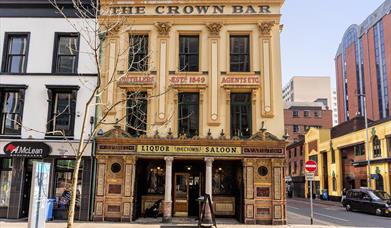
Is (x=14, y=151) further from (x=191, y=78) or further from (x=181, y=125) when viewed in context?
(x=191, y=78)

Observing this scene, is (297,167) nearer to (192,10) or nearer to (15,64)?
(192,10)

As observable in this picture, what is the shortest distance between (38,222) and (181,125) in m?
A: 9.26

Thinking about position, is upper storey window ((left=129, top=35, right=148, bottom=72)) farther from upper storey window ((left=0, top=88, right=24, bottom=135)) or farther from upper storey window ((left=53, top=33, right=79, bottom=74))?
upper storey window ((left=0, top=88, right=24, bottom=135))

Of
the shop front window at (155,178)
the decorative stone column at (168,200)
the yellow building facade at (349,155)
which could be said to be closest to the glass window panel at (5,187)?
the shop front window at (155,178)

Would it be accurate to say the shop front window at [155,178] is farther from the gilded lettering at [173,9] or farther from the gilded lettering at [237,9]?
the gilded lettering at [237,9]

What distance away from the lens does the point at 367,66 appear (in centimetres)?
7394

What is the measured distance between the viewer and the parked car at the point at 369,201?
26078mm

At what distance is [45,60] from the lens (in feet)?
64.8

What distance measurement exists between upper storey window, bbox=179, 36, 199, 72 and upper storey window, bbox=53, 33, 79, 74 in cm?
560

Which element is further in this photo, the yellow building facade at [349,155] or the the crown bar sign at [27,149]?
the yellow building facade at [349,155]

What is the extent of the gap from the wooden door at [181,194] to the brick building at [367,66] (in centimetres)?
4479

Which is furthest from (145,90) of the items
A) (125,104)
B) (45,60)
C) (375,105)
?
(375,105)

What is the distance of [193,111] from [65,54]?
7.57 m

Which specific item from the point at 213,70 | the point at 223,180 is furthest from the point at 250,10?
the point at 223,180
